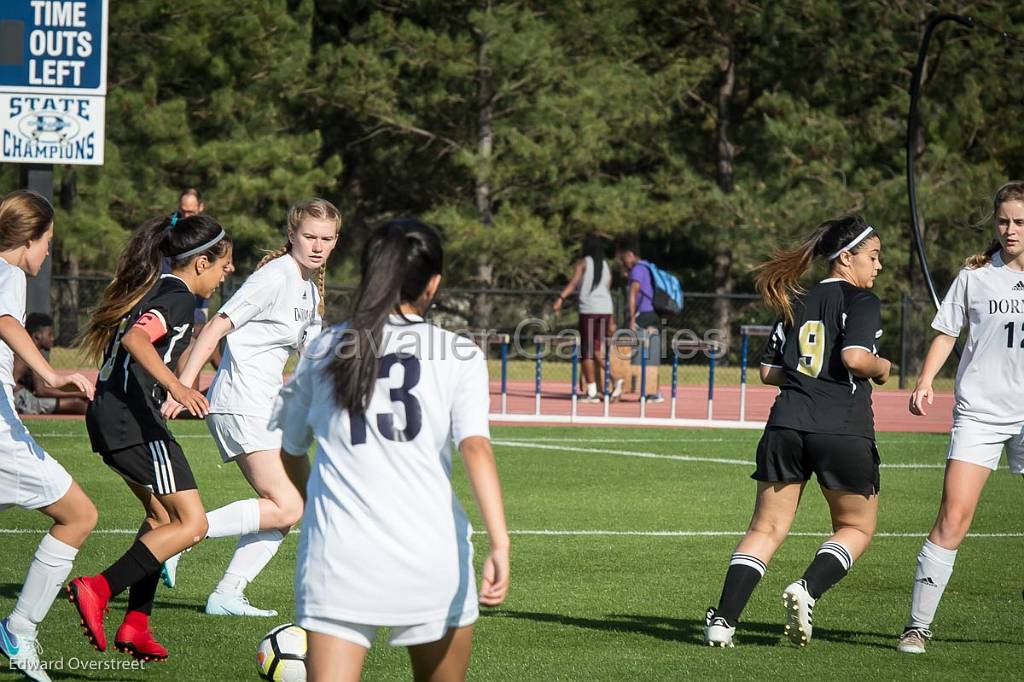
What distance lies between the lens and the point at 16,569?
7.88 meters

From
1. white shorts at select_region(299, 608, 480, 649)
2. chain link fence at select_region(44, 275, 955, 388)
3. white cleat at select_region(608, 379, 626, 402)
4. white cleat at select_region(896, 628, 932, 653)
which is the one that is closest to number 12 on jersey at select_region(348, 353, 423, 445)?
white shorts at select_region(299, 608, 480, 649)

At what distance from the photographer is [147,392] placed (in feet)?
19.6

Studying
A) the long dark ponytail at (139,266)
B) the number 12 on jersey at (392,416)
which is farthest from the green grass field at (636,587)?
the number 12 on jersey at (392,416)

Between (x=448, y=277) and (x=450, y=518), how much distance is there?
86.2ft

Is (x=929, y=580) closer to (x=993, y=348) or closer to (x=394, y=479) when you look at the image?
(x=993, y=348)

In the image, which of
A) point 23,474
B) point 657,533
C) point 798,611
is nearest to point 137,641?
point 23,474

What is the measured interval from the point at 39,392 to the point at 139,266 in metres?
9.30

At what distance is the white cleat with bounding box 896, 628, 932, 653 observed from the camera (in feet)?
20.7

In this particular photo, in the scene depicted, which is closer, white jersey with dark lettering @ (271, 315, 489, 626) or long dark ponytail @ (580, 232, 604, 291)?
white jersey with dark lettering @ (271, 315, 489, 626)

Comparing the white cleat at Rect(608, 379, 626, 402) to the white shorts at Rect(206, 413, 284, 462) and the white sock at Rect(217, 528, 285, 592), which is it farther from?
the white shorts at Rect(206, 413, 284, 462)

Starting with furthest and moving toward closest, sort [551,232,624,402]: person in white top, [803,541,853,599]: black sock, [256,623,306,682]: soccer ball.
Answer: [551,232,624,402]: person in white top < [803,541,853,599]: black sock < [256,623,306,682]: soccer ball

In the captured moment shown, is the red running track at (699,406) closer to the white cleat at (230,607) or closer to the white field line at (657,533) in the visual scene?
the white field line at (657,533)

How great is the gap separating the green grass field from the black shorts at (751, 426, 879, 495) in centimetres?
81

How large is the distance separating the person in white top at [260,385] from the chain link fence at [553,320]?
612 inches
